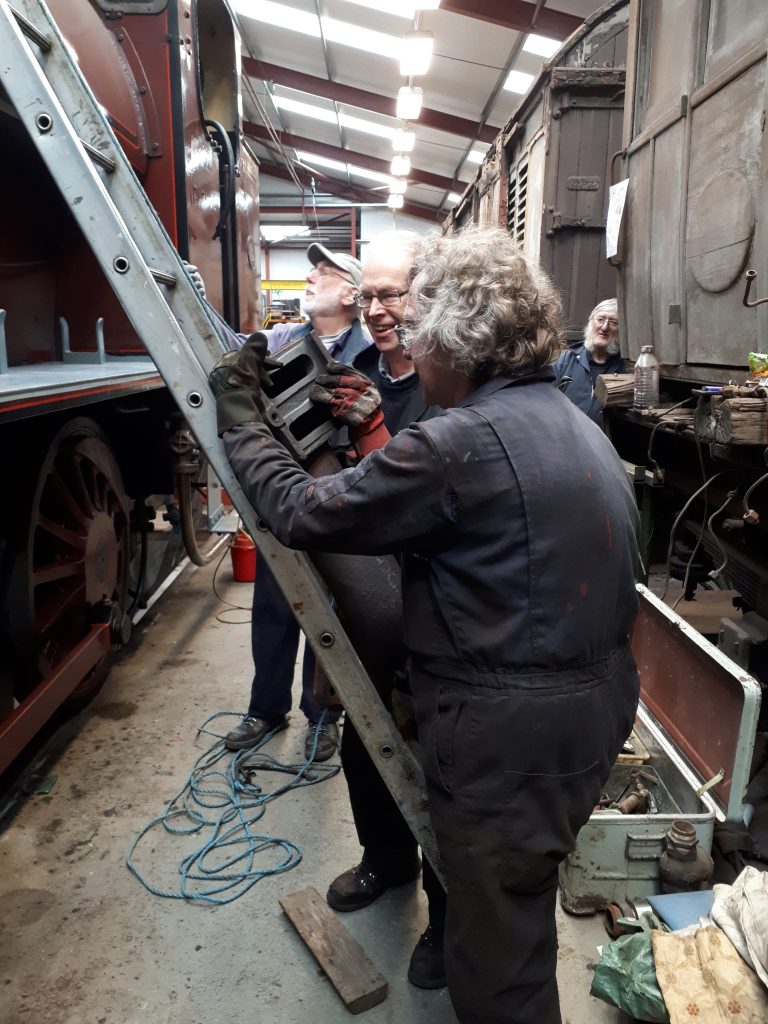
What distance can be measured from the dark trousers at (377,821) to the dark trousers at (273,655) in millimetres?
794

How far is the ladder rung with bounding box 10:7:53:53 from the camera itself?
1433 millimetres

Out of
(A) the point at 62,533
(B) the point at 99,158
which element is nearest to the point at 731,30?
(B) the point at 99,158

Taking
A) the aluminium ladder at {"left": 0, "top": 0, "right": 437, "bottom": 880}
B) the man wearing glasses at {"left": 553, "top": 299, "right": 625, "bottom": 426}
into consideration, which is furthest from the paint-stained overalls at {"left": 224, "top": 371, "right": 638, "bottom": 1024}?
the man wearing glasses at {"left": 553, "top": 299, "right": 625, "bottom": 426}

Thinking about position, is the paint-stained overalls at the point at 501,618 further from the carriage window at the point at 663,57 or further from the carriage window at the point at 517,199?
the carriage window at the point at 517,199

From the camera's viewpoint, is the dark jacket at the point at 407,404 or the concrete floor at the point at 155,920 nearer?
the concrete floor at the point at 155,920

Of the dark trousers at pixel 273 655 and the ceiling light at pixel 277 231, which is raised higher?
the ceiling light at pixel 277 231

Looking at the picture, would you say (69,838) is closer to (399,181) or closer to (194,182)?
(194,182)

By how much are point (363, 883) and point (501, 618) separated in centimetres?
122

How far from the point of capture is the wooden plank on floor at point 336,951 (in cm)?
176

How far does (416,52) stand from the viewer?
26.6 ft

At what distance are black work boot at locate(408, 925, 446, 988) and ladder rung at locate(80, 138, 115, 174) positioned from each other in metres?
1.89

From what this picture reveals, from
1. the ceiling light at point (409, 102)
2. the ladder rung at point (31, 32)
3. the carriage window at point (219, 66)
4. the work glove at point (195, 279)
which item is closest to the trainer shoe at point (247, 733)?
the work glove at point (195, 279)

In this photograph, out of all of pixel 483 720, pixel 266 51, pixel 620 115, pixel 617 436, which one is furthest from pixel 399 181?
pixel 483 720

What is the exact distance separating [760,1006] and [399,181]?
634 inches
